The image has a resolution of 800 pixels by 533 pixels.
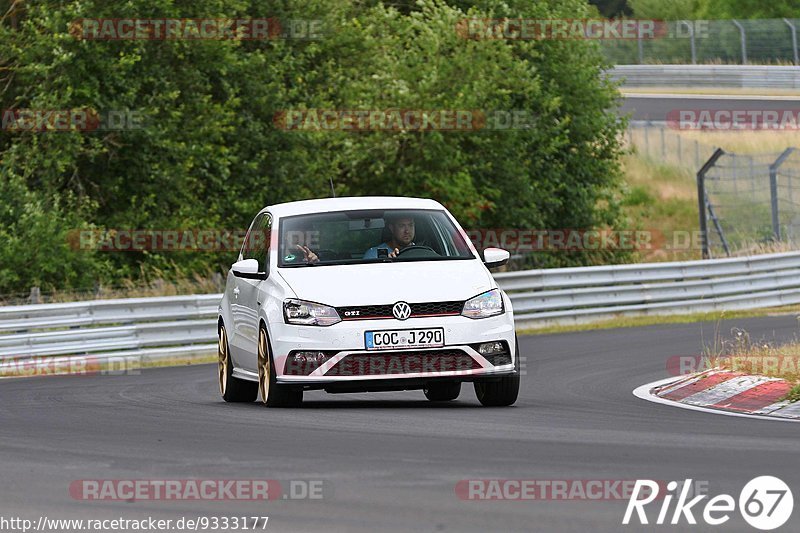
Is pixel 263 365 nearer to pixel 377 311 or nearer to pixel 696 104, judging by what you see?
pixel 377 311

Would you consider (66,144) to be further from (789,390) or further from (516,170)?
(789,390)

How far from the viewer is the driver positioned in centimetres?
1345

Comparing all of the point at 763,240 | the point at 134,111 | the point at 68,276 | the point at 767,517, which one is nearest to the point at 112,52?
the point at 134,111

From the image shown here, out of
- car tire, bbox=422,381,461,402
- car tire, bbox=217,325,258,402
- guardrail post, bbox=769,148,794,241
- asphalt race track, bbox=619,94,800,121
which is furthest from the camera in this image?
asphalt race track, bbox=619,94,800,121

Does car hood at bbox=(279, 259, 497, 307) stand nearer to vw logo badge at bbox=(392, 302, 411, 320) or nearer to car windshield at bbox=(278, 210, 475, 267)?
vw logo badge at bbox=(392, 302, 411, 320)

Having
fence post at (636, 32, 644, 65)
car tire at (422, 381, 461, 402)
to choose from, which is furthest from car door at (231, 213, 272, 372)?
fence post at (636, 32, 644, 65)

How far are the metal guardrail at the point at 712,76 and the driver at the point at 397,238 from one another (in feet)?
124

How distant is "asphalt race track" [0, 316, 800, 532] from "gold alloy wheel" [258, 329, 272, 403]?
0.25 meters

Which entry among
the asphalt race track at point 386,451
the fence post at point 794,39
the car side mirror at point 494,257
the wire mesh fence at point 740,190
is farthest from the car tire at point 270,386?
the fence post at point 794,39

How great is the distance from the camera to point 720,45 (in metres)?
60.4

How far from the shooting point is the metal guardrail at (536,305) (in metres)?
22.0

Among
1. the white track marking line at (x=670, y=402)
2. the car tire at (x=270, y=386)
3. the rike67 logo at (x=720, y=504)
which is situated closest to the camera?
the rike67 logo at (x=720, y=504)

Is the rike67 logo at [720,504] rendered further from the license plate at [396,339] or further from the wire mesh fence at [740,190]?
the wire mesh fence at [740,190]

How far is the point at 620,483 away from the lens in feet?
26.7
